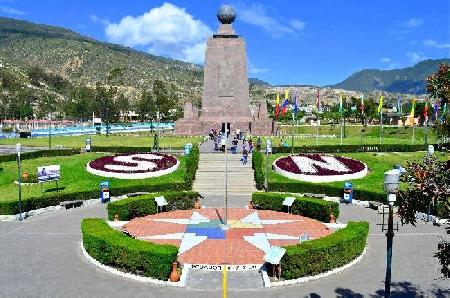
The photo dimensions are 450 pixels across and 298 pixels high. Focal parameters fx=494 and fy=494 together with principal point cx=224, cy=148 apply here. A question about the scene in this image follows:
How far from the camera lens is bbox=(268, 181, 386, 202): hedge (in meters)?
34.8

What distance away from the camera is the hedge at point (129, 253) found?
1953 centimetres

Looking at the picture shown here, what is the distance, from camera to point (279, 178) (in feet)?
140

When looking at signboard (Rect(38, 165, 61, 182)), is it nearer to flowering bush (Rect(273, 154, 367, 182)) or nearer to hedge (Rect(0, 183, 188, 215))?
hedge (Rect(0, 183, 188, 215))

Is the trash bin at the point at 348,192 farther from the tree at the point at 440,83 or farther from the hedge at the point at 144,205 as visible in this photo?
the tree at the point at 440,83

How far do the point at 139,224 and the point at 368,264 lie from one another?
12893mm

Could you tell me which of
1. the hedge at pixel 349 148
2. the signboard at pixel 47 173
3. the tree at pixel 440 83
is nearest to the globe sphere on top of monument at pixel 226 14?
the hedge at pixel 349 148

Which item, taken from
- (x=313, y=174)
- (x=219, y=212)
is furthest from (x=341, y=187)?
(x=219, y=212)

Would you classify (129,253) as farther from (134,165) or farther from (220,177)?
(134,165)

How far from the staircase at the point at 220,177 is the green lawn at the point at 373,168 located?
7.36 ft

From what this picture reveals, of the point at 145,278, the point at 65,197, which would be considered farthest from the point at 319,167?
the point at 145,278

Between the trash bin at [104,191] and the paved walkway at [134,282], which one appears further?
the trash bin at [104,191]

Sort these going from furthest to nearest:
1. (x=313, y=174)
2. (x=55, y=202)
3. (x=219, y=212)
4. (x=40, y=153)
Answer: (x=40, y=153) → (x=313, y=174) → (x=55, y=202) → (x=219, y=212)

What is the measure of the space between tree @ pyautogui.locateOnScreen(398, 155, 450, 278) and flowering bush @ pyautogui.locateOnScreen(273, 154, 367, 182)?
1216 inches

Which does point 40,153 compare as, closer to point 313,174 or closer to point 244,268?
point 313,174
